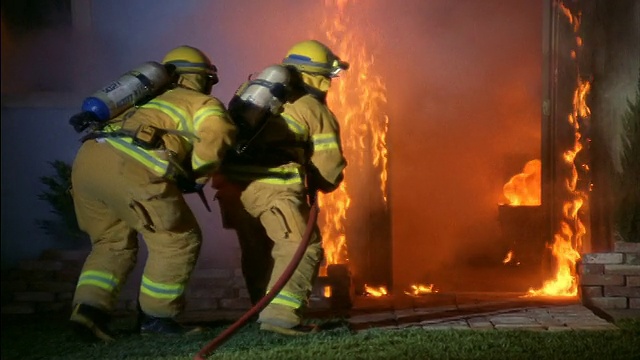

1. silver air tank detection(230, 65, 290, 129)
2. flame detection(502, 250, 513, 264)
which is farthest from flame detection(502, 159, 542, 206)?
silver air tank detection(230, 65, 290, 129)

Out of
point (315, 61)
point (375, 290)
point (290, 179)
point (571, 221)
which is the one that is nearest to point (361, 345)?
point (290, 179)

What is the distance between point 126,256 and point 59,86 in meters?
3.65

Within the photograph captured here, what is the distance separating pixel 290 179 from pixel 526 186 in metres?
3.66

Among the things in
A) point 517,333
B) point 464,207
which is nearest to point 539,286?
point 464,207

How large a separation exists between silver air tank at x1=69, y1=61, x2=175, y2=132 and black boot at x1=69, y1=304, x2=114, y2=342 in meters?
1.12

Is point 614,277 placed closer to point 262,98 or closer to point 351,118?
point 351,118

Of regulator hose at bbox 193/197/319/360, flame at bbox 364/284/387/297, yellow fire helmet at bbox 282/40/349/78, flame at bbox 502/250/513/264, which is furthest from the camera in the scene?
flame at bbox 502/250/513/264

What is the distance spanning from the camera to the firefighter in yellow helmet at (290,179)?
20.2 ft

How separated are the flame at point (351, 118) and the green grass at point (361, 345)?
2.04 metres

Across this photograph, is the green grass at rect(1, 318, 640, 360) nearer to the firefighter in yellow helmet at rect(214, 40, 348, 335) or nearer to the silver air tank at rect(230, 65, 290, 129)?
the firefighter in yellow helmet at rect(214, 40, 348, 335)

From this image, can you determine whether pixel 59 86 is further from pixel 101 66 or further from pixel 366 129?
pixel 366 129

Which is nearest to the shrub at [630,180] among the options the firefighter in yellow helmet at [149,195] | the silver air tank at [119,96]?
the firefighter in yellow helmet at [149,195]

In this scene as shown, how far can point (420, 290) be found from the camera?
28.0ft

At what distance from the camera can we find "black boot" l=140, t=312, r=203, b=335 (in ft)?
19.8
